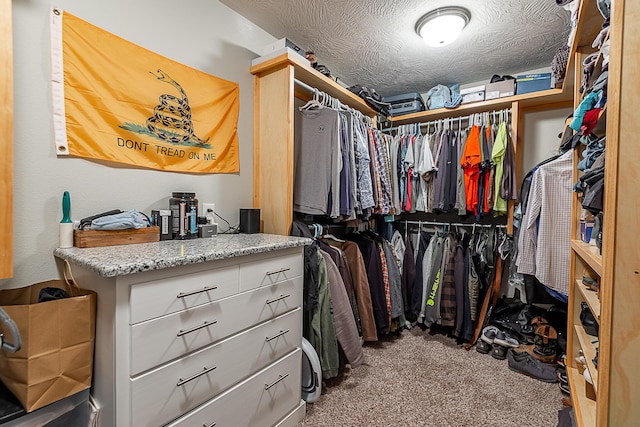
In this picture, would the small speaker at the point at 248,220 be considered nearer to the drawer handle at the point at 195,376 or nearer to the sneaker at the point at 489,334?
the drawer handle at the point at 195,376

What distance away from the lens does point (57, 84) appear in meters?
1.20

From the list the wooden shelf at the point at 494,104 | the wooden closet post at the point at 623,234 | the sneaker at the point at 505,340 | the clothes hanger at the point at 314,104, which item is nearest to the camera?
the wooden closet post at the point at 623,234

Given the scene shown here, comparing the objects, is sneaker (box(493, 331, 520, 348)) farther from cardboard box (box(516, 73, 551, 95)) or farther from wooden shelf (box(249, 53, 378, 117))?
wooden shelf (box(249, 53, 378, 117))

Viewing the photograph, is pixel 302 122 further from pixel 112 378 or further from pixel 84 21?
pixel 112 378

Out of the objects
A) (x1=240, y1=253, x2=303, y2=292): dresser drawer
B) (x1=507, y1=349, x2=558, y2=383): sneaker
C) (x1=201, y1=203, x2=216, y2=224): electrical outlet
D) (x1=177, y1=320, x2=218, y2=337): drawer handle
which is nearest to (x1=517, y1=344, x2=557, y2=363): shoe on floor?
(x1=507, y1=349, x2=558, y2=383): sneaker

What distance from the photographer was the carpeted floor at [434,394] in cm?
156

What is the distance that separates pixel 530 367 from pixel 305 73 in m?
2.47

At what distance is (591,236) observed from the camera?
1415mm

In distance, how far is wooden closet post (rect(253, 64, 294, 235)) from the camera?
6.02ft

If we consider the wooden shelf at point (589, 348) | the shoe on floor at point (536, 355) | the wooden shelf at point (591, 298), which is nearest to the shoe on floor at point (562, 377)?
the shoe on floor at point (536, 355)

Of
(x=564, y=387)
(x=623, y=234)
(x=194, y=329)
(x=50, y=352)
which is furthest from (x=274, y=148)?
(x=564, y=387)

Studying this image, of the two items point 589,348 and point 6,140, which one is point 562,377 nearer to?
point 589,348

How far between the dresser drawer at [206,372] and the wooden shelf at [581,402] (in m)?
1.27

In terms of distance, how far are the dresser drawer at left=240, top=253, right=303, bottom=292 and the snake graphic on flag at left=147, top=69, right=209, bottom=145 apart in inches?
33.2
